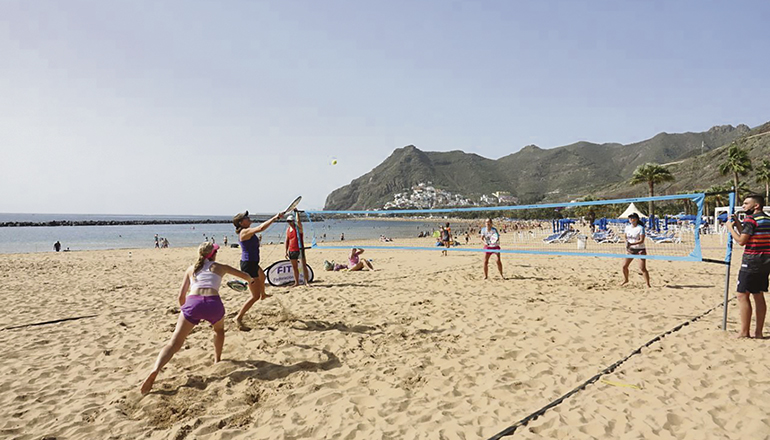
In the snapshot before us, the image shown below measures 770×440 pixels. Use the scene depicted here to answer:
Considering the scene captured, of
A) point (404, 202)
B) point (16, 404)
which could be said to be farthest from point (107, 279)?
point (404, 202)

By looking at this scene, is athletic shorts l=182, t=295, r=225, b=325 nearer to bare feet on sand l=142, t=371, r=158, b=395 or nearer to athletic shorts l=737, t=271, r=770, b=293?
bare feet on sand l=142, t=371, r=158, b=395

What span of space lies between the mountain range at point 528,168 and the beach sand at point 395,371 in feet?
428

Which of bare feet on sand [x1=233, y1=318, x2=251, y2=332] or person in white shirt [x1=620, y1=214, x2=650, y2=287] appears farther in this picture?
person in white shirt [x1=620, y1=214, x2=650, y2=287]

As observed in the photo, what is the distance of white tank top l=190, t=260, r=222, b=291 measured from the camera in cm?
379

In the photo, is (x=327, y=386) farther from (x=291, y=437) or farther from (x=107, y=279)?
(x=107, y=279)

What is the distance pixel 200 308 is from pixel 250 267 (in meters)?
2.15

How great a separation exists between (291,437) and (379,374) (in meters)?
1.26

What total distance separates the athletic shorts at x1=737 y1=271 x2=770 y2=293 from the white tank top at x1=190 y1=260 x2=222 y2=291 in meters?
6.11

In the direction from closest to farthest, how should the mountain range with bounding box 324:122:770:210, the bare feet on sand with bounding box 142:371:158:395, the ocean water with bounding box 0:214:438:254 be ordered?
the bare feet on sand with bounding box 142:371:158:395 → the ocean water with bounding box 0:214:438:254 → the mountain range with bounding box 324:122:770:210

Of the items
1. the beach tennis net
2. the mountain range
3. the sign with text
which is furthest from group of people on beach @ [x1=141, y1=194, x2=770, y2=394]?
the mountain range

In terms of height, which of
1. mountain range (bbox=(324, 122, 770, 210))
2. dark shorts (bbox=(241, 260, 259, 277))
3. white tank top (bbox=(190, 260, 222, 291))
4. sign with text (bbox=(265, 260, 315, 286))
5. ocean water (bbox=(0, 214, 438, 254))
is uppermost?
mountain range (bbox=(324, 122, 770, 210))

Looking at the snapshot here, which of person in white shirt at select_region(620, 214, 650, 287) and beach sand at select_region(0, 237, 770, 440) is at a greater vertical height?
person in white shirt at select_region(620, 214, 650, 287)

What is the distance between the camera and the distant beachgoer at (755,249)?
4332 mm

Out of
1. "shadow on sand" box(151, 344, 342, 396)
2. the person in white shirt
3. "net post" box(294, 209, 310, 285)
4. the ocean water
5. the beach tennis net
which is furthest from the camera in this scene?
the ocean water
